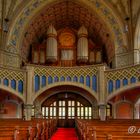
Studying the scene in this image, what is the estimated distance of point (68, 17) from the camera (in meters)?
24.8

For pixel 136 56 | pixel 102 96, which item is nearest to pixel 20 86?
pixel 102 96

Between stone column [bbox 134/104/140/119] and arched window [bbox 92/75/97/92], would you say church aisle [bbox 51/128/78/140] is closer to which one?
arched window [bbox 92/75/97/92]

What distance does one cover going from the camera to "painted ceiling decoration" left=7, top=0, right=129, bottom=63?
21203 millimetres

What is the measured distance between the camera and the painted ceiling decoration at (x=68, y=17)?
21.2m

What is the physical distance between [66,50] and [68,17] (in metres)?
3.15

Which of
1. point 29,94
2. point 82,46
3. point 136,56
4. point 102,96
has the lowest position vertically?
point 102,96

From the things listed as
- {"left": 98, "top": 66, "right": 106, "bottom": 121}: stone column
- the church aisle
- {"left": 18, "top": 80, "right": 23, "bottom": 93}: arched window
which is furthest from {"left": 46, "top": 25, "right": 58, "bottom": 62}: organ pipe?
the church aisle

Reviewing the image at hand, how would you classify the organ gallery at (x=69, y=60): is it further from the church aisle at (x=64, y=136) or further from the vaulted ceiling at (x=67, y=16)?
the church aisle at (x=64, y=136)

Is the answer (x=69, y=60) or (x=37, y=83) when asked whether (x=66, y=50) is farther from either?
(x=37, y=83)

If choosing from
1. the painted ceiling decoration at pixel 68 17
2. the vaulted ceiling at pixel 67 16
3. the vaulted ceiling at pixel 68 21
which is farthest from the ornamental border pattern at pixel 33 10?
the vaulted ceiling at pixel 68 21

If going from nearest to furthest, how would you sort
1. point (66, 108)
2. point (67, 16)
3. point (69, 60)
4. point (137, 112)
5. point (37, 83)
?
point (37, 83) < point (137, 112) < point (66, 108) < point (69, 60) < point (67, 16)

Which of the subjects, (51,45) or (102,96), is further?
(51,45)

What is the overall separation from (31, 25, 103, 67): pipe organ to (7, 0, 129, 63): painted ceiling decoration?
3.28 ft

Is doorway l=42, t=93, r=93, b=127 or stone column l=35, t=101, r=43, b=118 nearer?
stone column l=35, t=101, r=43, b=118
